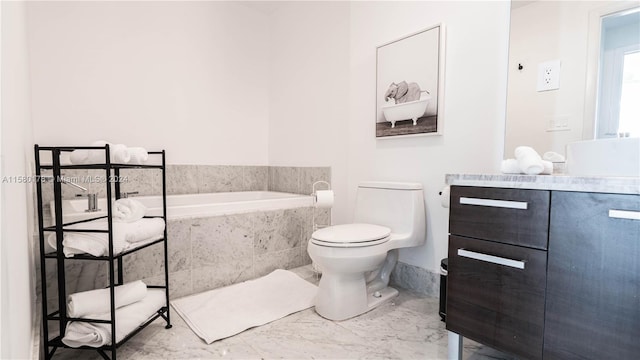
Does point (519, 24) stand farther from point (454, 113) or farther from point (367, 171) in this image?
point (367, 171)

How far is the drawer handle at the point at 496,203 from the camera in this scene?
43.4 inches

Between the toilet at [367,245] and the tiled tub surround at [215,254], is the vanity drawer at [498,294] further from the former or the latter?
the tiled tub surround at [215,254]

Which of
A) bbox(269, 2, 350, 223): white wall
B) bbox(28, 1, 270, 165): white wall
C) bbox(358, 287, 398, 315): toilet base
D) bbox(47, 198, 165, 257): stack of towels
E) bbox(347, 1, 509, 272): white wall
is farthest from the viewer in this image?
bbox(269, 2, 350, 223): white wall

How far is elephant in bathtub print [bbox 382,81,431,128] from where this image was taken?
2.06 metres

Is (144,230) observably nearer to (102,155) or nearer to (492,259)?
(102,155)

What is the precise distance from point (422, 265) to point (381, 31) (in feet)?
5.34

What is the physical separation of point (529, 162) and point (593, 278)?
406 mm

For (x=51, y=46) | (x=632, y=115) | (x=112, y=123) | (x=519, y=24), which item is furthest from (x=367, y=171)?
(x=51, y=46)

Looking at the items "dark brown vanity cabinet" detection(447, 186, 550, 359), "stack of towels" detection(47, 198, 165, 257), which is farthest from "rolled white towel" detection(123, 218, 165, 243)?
"dark brown vanity cabinet" detection(447, 186, 550, 359)

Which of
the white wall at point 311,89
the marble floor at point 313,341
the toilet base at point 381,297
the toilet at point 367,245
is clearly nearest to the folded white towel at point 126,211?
the marble floor at point 313,341

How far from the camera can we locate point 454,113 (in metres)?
1.93

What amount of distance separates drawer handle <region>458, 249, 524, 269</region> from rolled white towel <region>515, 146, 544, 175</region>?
0.32 metres

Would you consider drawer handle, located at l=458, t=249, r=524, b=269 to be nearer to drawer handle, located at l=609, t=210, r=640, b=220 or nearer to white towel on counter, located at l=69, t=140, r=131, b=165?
drawer handle, located at l=609, t=210, r=640, b=220

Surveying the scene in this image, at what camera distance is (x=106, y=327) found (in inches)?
52.6
